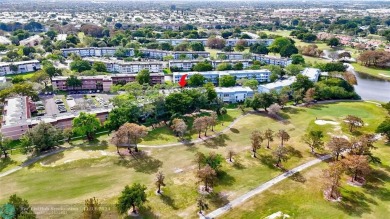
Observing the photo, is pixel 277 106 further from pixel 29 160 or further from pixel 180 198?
pixel 29 160

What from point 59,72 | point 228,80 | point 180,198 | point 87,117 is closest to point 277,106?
point 228,80

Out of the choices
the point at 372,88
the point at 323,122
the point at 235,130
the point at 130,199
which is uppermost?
the point at 372,88

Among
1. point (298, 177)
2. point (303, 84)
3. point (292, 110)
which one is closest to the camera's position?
point (298, 177)

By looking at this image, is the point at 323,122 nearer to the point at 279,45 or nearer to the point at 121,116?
the point at 121,116

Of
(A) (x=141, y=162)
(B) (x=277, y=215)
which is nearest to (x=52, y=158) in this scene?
(A) (x=141, y=162)

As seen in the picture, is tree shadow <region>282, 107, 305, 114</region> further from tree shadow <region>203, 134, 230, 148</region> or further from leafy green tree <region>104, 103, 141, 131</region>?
leafy green tree <region>104, 103, 141, 131</region>

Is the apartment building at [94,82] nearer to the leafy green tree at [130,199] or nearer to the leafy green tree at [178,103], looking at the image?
the leafy green tree at [178,103]

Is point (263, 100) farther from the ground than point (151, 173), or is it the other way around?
point (263, 100)
